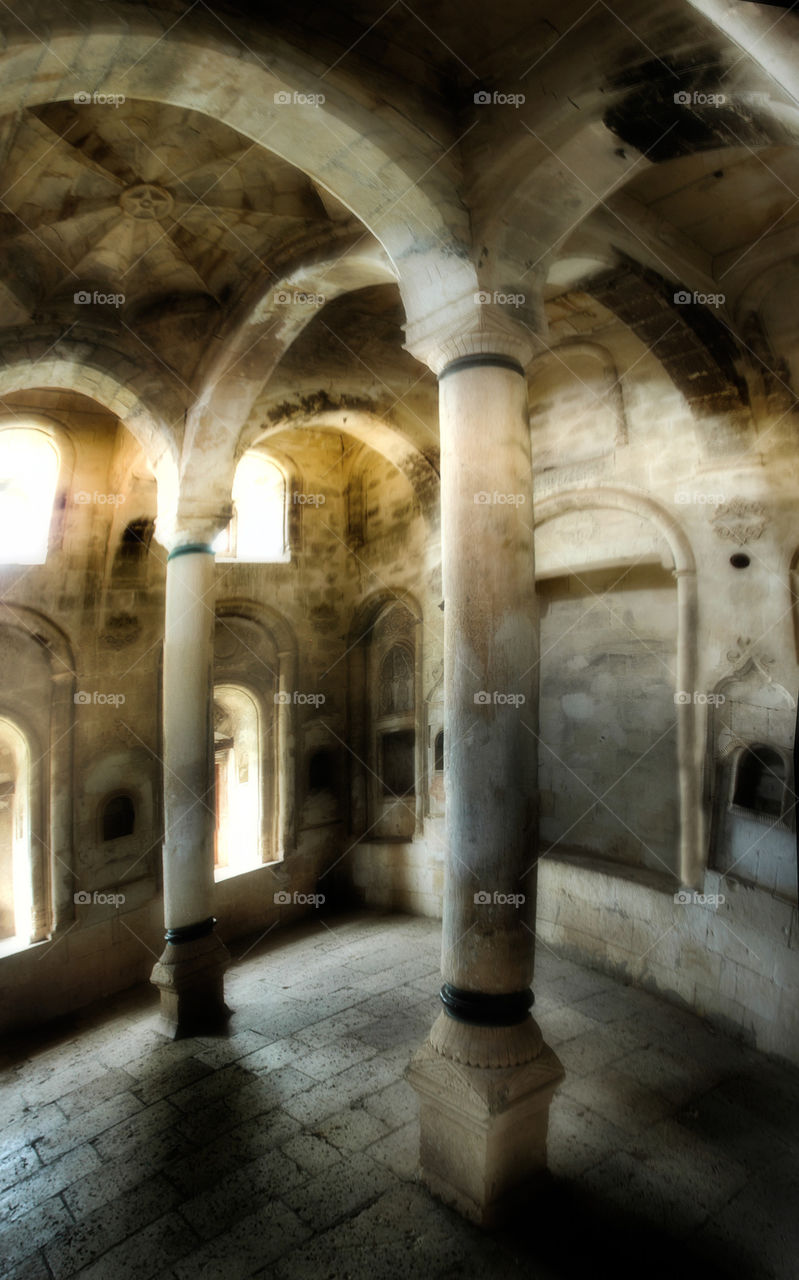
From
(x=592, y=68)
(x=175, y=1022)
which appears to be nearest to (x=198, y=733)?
(x=175, y=1022)

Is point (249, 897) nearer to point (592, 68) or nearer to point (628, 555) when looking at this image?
point (628, 555)

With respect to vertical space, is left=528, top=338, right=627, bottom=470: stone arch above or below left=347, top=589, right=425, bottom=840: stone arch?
above

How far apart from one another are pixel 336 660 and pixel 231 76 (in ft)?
22.9

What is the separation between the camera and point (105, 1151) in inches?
170

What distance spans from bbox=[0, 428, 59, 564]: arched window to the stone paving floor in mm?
4829
